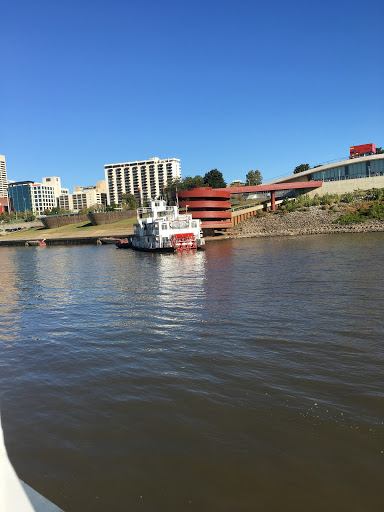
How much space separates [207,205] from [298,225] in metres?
19.3

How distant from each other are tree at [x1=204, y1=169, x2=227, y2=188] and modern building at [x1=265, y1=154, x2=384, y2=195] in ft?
165

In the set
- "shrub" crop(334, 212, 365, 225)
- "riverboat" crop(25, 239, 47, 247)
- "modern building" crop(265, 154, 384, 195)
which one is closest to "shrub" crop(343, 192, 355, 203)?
"modern building" crop(265, 154, 384, 195)

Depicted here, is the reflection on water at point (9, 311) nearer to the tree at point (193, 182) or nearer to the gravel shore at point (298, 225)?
the gravel shore at point (298, 225)

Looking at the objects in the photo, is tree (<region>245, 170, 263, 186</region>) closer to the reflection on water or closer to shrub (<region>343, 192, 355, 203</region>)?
shrub (<region>343, 192, 355, 203</region>)

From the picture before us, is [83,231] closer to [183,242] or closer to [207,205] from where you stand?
[207,205]

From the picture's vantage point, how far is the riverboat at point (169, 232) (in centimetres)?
5297

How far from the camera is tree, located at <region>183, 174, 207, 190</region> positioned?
14538 cm

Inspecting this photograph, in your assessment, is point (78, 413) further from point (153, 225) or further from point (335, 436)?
point (153, 225)

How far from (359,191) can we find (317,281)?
7444 cm

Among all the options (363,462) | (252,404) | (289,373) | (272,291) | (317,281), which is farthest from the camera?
(317,281)

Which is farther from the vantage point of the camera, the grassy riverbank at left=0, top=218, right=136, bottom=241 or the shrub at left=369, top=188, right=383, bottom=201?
the grassy riverbank at left=0, top=218, right=136, bottom=241

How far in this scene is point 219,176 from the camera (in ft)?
483

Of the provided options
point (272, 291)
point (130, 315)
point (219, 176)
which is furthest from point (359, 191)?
point (130, 315)

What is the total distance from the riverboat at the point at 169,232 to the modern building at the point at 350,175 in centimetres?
4959
